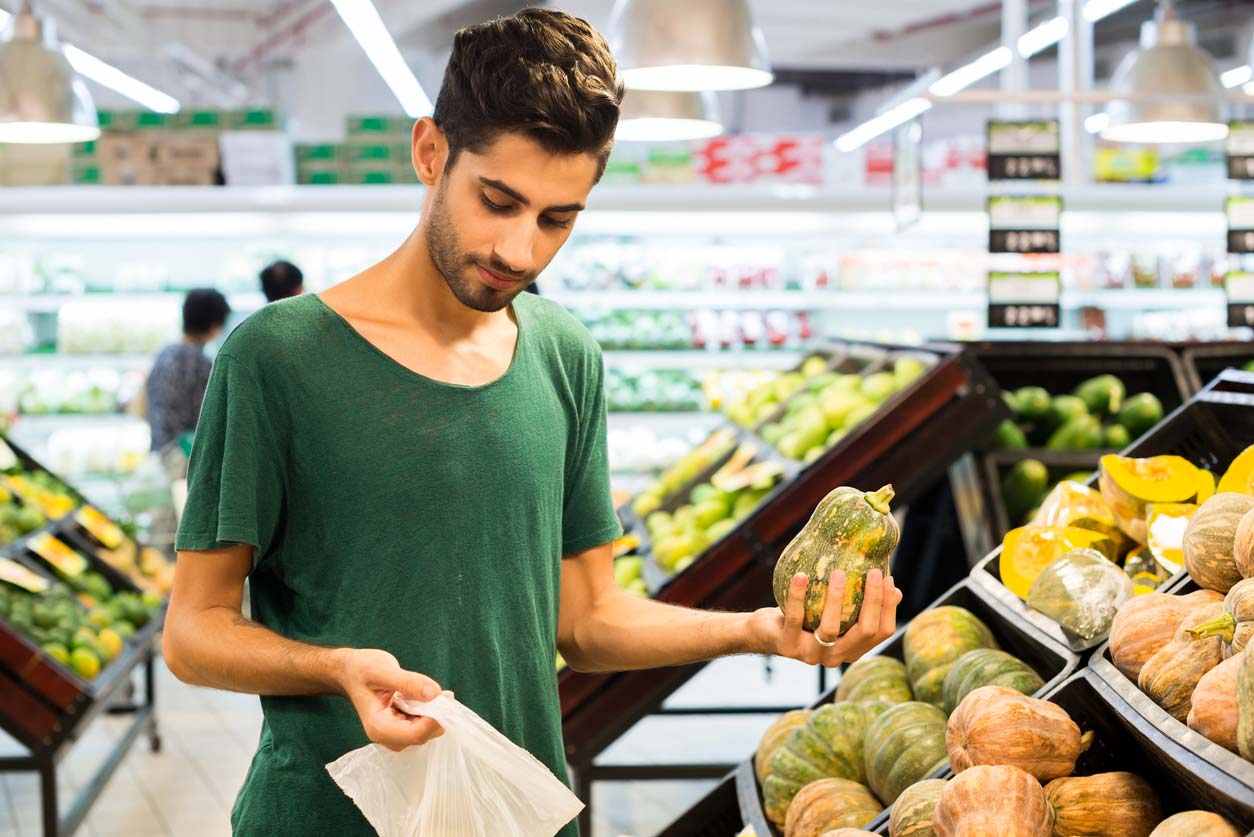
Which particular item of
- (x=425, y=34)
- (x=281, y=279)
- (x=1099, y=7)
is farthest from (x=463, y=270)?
(x=425, y=34)

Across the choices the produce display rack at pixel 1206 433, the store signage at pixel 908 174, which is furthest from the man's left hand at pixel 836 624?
the store signage at pixel 908 174

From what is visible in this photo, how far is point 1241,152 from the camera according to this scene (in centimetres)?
545

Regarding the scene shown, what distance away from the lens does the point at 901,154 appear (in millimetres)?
6375

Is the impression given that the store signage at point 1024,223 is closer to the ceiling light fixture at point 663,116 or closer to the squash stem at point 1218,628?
the ceiling light fixture at point 663,116

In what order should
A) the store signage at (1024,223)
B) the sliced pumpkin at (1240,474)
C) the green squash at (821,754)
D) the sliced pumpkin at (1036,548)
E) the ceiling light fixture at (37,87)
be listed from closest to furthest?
the sliced pumpkin at (1240,474) → the green squash at (821,754) → the sliced pumpkin at (1036,548) → the ceiling light fixture at (37,87) → the store signage at (1024,223)

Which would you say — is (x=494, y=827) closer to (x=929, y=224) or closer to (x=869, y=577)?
(x=869, y=577)

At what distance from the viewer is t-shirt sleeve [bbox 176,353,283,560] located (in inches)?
52.9

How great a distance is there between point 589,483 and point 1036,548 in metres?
0.80

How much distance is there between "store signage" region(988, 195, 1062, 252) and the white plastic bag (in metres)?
4.55

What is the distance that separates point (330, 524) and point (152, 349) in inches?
288

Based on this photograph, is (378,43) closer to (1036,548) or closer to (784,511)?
(784,511)

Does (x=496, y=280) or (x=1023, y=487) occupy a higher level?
(x=496, y=280)

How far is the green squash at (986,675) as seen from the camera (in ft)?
5.87

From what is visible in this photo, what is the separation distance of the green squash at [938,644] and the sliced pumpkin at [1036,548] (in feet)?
0.29
